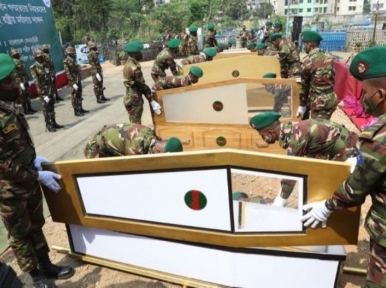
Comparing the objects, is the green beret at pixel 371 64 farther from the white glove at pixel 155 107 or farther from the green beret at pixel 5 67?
the white glove at pixel 155 107

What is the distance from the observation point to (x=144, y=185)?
2.50m

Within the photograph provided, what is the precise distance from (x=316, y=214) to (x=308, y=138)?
0.83 m

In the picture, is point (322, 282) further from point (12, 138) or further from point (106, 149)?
point (12, 138)

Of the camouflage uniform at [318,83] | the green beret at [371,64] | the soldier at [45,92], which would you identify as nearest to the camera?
the green beret at [371,64]

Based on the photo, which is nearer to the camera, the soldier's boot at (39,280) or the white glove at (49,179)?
the white glove at (49,179)

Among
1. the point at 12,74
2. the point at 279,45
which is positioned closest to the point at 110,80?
the point at 279,45

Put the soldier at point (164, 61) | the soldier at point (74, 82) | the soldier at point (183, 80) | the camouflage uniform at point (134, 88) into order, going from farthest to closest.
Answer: the soldier at point (74, 82), the soldier at point (164, 61), the soldier at point (183, 80), the camouflage uniform at point (134, 88)

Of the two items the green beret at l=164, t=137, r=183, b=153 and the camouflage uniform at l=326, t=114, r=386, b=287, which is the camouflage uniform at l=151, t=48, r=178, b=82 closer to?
the green beret at l=164, t=137, r=183, b=153

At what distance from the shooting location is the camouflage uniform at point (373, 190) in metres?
1.58

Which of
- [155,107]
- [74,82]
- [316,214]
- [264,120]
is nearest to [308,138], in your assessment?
[264,120]

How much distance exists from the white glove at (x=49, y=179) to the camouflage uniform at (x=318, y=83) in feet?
11.6

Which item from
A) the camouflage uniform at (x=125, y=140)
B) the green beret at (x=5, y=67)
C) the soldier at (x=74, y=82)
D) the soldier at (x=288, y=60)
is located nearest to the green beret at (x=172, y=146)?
the camouflage uniform at (x=125, y=140)

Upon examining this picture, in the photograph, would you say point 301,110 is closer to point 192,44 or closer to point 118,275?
point 118,275

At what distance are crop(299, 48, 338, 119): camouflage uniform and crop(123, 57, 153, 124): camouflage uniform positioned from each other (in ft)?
7.71
